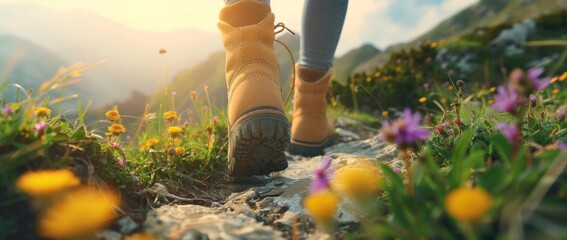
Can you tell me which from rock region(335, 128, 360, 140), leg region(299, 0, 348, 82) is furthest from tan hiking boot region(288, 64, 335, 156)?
rock region(335, 128, 360, 140)

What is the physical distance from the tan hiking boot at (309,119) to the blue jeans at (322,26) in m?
0.27

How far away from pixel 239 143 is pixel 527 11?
83.9m

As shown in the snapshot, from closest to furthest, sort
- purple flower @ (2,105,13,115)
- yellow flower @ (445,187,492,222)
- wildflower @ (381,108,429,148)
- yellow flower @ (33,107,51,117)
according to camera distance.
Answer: yellow flower @ (445,187,492,222)
wildflower @ (381,108,429,148)
purple flower @ (2,105,13,115)
yellow flower @ (33,107,51,117)

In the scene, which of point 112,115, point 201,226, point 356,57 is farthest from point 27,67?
point 356,57

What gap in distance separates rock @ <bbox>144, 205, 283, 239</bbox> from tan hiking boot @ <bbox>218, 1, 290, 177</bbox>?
1.90 ft

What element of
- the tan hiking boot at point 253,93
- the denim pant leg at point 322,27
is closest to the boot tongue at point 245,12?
the tan hiking boot at point 253,93

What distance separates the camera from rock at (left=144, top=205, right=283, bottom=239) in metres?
1.12

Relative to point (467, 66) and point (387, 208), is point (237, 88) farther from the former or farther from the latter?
point (467, 66)

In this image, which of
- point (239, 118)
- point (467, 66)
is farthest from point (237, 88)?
point (467, 66)

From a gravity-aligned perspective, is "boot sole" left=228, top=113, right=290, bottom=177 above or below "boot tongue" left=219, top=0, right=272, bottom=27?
below

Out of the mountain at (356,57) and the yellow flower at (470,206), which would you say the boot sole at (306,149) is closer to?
the yellow flower at (470,206)

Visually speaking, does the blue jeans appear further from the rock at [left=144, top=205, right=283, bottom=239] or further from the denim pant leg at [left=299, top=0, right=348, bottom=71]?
the rock at [left=144, top=205, right=283, bottom=239]

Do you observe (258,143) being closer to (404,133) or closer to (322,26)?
(322,26)

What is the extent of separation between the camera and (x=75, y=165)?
128 centimetres
